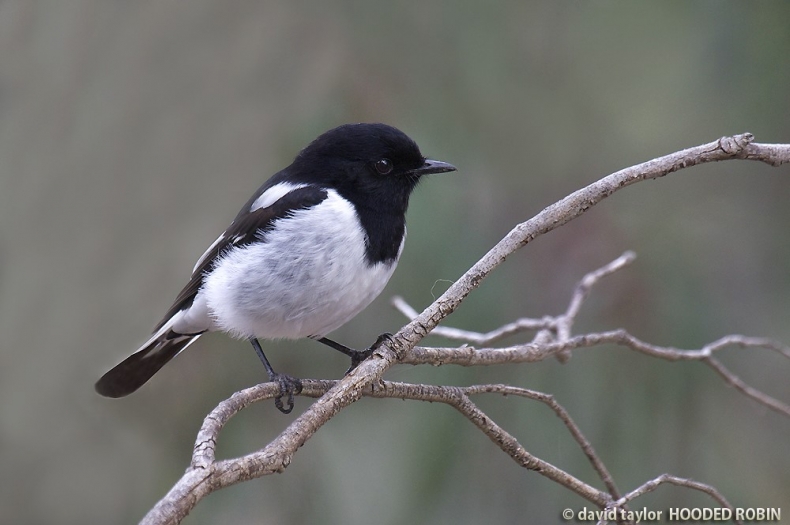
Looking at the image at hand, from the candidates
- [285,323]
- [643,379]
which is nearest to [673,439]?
[643,379]

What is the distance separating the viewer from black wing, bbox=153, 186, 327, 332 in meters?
2.41

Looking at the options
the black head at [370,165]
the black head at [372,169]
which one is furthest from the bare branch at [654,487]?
the black head at [370,165]

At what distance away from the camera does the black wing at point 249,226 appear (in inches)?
94.8

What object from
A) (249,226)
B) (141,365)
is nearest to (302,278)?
(249,226)

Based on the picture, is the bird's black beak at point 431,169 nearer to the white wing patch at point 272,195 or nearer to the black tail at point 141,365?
the white wing patch at point 272,195

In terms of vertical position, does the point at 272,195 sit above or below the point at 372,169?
below

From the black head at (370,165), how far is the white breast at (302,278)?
65mm

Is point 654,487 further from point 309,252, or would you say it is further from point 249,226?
point 249,226

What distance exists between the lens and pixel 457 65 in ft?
11.8

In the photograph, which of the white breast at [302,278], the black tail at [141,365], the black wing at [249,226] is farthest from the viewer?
the black tail at [141,365]

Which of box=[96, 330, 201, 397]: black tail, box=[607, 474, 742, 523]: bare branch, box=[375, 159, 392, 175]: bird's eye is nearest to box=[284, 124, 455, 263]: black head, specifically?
box=[375, 159, 392, 175]: bird's eye

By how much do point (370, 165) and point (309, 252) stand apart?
0.35 metres

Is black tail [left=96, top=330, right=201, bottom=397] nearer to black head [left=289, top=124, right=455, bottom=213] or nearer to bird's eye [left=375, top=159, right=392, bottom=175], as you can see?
black head [left=289, top=124, right=455, bottom=213]

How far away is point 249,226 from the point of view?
2.53 meters
